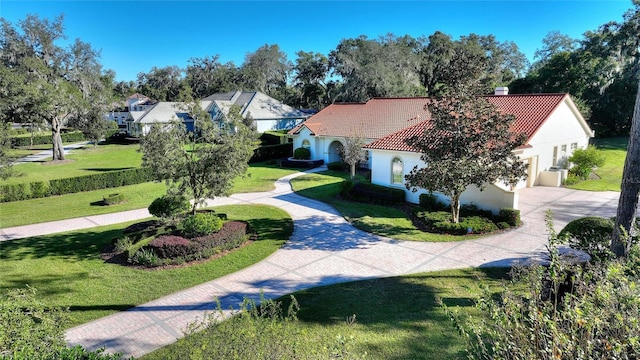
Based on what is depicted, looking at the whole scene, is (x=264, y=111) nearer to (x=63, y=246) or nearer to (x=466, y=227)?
(x=63, y=246)

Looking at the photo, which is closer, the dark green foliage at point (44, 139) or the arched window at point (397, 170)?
the arched window at point (397, 170)

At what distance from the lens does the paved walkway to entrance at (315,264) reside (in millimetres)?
8547

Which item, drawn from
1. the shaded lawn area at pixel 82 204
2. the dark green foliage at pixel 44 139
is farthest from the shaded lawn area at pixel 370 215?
the dark green foliage at pixel 44 139

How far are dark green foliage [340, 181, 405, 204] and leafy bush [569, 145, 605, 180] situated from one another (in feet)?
41.6

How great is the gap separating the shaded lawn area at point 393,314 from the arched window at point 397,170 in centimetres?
951

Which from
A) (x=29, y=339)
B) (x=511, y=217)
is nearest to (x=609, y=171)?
(x=511, y=217)

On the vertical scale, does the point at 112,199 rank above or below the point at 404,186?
below

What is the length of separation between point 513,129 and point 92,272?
68.3ft

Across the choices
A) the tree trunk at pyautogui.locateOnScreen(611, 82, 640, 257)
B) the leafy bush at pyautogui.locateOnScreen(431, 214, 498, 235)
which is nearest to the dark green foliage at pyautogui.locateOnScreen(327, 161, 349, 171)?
the leafy bush at pyautogui.locateOnScreen(431, 214, 498, 235)

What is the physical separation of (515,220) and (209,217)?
12093 millimetres

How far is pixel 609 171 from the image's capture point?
25828 mm

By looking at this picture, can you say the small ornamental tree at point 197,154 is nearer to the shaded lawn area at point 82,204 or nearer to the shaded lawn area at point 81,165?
the shaded lawn area at point 82,204

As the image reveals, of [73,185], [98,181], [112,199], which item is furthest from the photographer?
[98,181]

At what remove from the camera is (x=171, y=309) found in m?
9.46
